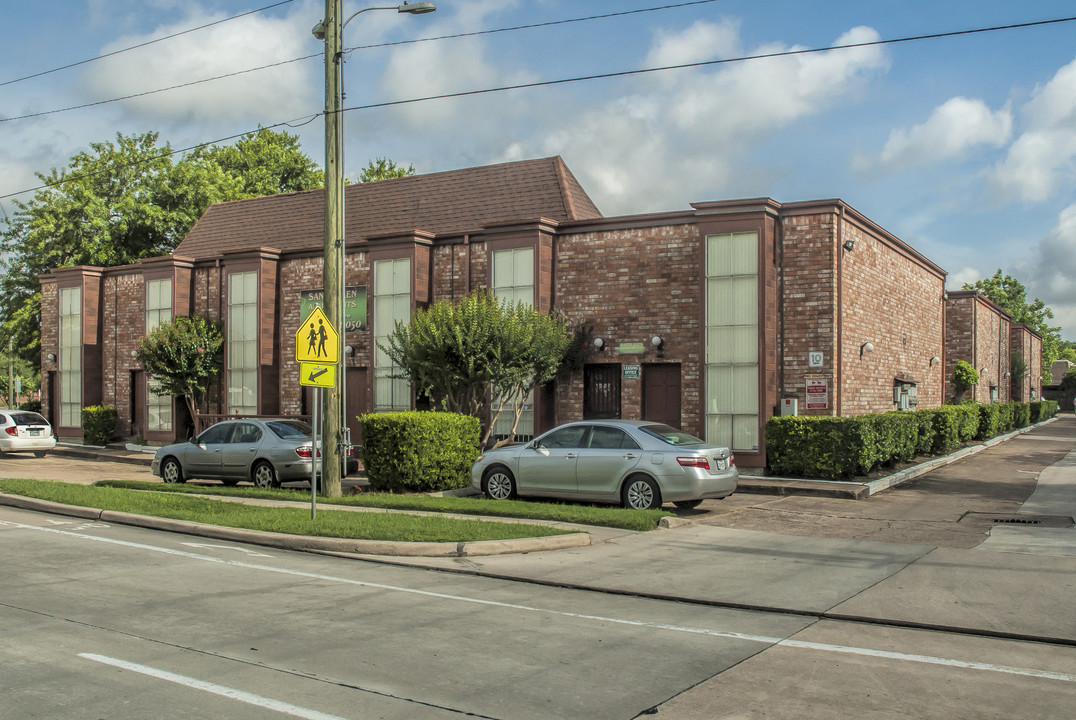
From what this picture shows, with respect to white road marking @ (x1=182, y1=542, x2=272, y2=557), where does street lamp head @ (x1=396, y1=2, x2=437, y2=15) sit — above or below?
above

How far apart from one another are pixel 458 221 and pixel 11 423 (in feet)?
46.7

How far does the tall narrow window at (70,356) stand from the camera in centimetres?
3200

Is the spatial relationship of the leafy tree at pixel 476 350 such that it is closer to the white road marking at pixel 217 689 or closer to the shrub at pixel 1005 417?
the white road marking at pixel 217 689

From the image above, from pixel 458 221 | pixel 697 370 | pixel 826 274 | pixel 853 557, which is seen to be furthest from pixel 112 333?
pixel 853 557

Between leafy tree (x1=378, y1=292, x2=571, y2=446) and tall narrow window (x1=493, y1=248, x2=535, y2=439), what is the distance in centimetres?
163

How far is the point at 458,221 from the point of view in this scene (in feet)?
88.7

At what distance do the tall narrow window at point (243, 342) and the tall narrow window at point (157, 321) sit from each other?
2.77m

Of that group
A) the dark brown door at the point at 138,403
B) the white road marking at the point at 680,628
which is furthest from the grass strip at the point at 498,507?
the dark brown door at the point at 138,403

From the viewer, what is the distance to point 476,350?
19516mm

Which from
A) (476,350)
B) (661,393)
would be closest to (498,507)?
(476,350)

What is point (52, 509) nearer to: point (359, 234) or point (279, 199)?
point (359, 234)

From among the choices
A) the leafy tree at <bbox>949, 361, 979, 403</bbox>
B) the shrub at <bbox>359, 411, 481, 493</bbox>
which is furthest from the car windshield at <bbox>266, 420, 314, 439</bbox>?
the leafy tree at <bbox>949, 361, 979, 403</bbox>

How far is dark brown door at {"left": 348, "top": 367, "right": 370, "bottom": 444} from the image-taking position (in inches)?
1013

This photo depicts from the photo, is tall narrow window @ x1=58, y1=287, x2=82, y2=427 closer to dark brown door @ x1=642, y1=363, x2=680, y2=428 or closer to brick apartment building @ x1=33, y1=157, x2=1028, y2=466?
brick apartment building @ x1=33, y1=157, x2=1028, y2=466
